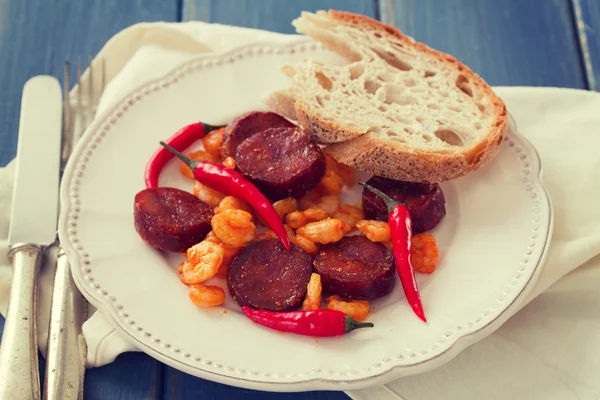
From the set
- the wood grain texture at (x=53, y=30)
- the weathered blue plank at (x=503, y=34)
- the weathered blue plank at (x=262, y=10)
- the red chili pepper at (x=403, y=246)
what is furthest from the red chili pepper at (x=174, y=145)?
the weathered blue plank at (x=503, y=34)

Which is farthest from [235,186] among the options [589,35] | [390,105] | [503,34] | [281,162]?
[589,35]

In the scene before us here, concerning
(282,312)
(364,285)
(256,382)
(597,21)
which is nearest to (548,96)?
(597,21)

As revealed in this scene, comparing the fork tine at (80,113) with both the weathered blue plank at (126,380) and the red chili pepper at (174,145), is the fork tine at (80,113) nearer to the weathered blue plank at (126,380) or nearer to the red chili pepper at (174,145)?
the red chili pepper at (174,145)

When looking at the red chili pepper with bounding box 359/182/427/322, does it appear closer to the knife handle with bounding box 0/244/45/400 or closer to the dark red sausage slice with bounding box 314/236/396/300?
the dark red sausage slice with bounding box 314/236/396/300

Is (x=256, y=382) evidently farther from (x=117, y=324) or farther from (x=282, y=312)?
(x=117, y=324)

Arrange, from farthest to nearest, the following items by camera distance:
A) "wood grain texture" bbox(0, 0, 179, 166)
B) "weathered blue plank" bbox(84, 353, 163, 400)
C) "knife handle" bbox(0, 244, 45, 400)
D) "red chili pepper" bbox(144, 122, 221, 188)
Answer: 1. "wood grain texture" bbox(0, 0, 179, 166)
2. "red chili pepper" bbox(144, 122, 221, 188)
3. "weathered blue plank" bbox(84, 353, 163, 400)
4. "knife handle" bbox(0, 244, 45, 400)

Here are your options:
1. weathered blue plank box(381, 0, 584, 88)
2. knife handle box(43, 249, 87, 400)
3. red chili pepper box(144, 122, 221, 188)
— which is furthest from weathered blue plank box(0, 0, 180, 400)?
weathered blue plank box(381, 0, 584, 88)
